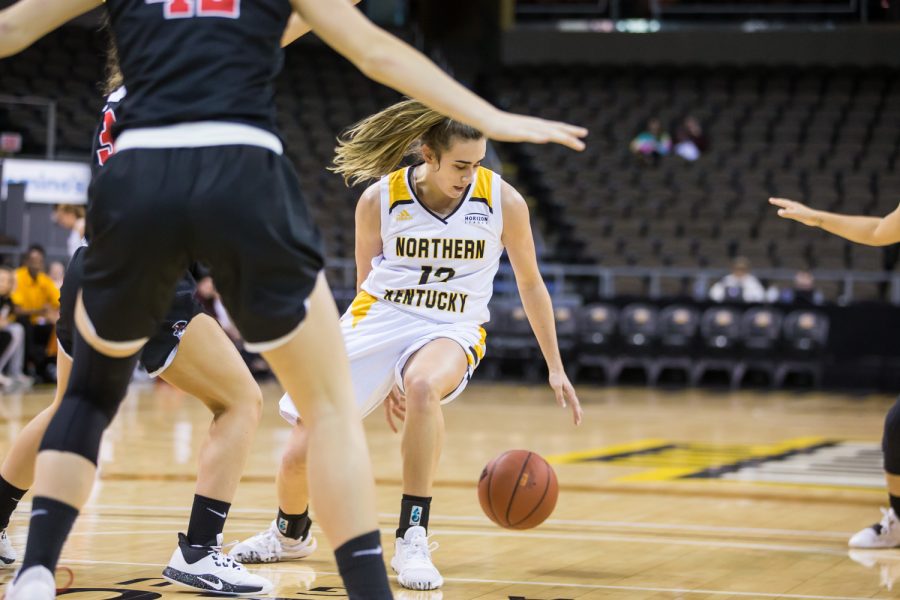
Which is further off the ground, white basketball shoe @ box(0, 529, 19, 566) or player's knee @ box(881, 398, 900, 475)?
player's knee @ box(881, 398, 900, 475)

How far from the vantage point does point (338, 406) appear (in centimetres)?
295

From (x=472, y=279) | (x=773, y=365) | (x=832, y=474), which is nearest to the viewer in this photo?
(x=472, y=279)

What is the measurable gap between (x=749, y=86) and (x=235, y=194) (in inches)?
822

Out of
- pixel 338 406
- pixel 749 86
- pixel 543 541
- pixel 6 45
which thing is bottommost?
pixel 543 541

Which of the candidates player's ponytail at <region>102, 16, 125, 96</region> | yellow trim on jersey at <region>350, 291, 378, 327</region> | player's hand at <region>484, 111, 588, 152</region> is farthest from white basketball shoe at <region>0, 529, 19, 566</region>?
player's hand at <region>484, 111, 588, 152</region>

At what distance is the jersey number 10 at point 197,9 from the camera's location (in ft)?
9.46

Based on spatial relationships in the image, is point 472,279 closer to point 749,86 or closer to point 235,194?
point 235,194

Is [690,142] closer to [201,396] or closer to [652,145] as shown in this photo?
[652,145]

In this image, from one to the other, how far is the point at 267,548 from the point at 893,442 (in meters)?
2.53

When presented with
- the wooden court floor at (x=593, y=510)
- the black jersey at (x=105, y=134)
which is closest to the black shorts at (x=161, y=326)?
the black jersey at (x=105, y=134)

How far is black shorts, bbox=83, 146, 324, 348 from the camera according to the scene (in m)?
2.76

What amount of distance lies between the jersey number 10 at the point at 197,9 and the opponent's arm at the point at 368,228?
1.91 meters

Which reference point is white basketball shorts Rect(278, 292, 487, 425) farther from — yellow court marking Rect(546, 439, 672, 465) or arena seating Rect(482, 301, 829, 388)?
arena seating Rect(482, 301, 829, 388)

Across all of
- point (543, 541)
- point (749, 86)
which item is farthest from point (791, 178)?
point (543, 541)
